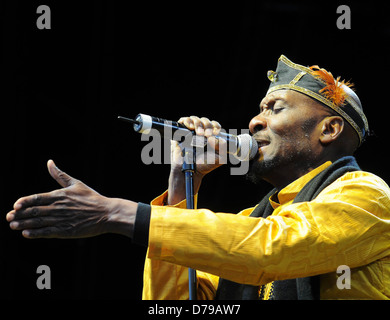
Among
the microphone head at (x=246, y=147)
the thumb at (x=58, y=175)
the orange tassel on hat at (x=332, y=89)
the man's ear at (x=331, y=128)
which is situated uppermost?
the orange tassel on hat at (x=332, y=89)

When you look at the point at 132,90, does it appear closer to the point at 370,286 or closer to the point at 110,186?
the point at 110,186

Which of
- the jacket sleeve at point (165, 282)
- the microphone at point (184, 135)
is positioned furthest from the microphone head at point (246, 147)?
the jacket sleeve at point (165, 282)

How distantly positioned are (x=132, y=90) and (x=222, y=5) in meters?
0.87

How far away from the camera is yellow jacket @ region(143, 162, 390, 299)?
1.60 m

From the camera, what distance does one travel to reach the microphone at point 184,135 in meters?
1.98

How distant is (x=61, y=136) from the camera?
350 cm

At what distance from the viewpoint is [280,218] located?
176 centimetres

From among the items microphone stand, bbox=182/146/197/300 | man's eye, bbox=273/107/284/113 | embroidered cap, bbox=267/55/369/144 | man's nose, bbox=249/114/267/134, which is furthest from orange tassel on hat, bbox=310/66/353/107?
microphone stand, bbox=182/146/197/300

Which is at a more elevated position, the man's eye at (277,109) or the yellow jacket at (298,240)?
the man's eye at (277,109)

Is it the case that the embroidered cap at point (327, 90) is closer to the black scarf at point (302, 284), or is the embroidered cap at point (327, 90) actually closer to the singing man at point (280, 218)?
the singing man at point (280, 218)

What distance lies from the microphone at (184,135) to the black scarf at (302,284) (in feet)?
1.02

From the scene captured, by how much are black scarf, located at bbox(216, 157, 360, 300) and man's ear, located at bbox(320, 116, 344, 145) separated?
227 mm

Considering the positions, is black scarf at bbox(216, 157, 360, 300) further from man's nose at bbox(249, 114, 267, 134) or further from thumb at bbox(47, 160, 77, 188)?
thumb at bbox(47, 160, 77, 188)

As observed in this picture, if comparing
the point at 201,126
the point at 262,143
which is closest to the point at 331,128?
the point at 262,143
